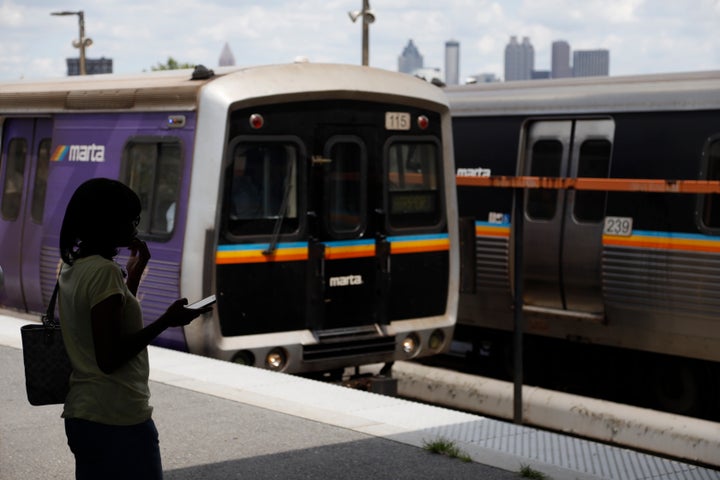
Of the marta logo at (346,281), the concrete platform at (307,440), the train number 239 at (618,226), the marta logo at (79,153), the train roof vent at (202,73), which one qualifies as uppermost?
the train roof vent at (202,73)

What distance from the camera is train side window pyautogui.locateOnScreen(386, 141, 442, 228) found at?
1124 cm

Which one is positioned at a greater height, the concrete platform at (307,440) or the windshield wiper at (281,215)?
the windshield wiper at (281,215)

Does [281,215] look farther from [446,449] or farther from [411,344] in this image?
[446,449]

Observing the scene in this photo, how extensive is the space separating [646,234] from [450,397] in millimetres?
2360

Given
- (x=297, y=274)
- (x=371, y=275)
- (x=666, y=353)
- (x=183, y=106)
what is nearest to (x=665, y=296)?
(x=666, y=353)

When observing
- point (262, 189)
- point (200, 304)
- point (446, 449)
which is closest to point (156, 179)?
point (262, 189)

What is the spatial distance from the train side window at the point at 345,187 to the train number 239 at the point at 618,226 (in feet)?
8.29

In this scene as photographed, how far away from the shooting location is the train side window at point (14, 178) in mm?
12789

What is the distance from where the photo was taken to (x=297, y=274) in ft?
34.5

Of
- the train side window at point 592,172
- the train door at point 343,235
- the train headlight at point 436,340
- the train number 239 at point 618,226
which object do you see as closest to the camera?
the train door at point 343,235

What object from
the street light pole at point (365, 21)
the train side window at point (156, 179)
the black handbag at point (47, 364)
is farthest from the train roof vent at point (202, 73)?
the street light pole at point (365, 21)

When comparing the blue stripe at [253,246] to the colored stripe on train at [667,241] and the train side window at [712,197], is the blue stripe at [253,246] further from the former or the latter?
the train side window at [712,197]

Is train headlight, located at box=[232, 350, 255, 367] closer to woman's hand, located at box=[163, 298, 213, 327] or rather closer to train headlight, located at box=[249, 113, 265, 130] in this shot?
train headlight, located at box=[249, 113, 265, 130]

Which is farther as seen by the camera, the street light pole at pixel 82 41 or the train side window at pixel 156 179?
the street light pole at pixel 82 41
